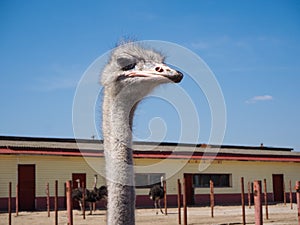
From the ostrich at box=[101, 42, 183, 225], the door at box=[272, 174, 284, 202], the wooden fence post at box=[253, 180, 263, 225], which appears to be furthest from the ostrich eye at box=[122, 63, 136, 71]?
the door at box=[272, 174, 284, 202]

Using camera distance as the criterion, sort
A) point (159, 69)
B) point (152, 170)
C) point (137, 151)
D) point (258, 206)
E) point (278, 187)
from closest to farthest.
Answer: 1. point (159, 69)
2. point (258, 206)
3. point (137, 151)
4. point (152, 170)
5. point (278, 187)

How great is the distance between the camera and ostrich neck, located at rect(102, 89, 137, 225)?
3.79 metres

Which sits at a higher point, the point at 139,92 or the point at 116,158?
the point at 139,92

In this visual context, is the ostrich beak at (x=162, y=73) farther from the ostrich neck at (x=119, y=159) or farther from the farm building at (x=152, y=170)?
the farm building at (x=152, y=170)

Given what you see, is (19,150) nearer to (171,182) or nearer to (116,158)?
(171,182)

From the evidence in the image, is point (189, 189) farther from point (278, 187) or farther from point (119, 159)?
point (119, 159)

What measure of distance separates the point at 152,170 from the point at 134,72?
22.1 m

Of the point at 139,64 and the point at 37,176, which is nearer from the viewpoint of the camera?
the point at 139,64

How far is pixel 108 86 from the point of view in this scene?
427 centimetres

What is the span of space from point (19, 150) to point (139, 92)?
22.1 m

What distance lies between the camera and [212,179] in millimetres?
31391

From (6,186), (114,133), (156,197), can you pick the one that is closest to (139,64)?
(114,133)

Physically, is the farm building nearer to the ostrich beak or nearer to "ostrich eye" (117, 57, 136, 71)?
"ostrich eye" (117, 57, 136, 71)

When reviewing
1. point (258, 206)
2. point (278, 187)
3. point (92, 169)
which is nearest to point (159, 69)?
point (258, 206)
